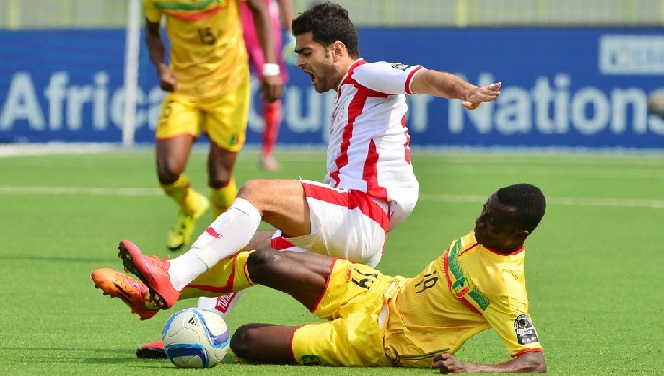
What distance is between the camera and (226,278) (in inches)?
271

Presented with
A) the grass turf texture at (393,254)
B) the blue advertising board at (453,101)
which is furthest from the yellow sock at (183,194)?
the blue advertising board at (453,101)

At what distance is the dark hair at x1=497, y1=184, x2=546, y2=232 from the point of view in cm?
622

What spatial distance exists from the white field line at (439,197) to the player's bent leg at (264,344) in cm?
966

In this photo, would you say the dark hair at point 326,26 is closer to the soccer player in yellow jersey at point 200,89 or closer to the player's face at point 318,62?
the player's face at point 318,62

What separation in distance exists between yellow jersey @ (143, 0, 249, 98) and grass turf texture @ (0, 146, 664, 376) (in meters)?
1.41

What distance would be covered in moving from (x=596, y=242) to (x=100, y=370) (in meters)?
7.12

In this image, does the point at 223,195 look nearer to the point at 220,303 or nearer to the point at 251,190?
the point at 220,303

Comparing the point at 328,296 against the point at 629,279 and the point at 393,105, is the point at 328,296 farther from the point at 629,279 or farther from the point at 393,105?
the point at 629,279

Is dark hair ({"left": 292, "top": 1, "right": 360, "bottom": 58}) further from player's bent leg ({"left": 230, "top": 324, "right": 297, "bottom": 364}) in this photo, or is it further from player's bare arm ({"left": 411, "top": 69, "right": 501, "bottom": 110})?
player's bent leg ({"left": 230, "top": 324, "right": 297, "bottom": 364})

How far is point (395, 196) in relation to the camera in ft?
24.0

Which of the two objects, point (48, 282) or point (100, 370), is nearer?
point (100, 370)

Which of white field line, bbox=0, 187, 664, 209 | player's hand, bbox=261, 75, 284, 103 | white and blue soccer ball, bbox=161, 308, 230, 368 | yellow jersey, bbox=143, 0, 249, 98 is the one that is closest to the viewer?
white and blue soccer ball, bbox=161, 308, 230, 368

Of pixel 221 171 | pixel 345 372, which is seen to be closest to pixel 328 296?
pixel 345 372

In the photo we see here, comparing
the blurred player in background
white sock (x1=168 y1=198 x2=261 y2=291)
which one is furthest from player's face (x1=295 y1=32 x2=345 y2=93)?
the blurred player in background
